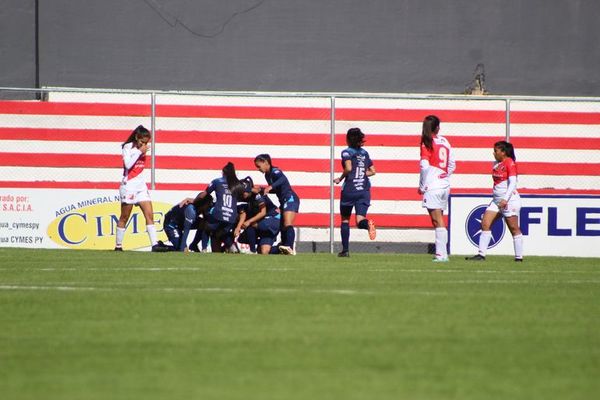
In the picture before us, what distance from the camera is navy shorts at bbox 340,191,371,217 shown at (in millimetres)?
18562

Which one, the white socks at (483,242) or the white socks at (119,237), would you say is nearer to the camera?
the white socks at (483,242)

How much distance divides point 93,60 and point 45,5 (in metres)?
1.48

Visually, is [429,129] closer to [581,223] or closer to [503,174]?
[503,174]

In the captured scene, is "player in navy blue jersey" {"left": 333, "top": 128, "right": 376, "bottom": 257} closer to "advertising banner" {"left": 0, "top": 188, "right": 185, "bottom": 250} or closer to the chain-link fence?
"advertising banner" {"left": 0, "top": 188, "right": 185, "bottom": 250}

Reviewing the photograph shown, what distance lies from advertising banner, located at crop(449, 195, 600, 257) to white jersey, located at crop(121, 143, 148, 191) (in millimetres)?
5103

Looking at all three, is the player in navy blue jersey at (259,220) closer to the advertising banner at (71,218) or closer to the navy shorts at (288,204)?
the navy shorts at (288,204)

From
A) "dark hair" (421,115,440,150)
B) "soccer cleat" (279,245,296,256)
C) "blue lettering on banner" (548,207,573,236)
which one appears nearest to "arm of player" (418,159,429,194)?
"dark hair" (421,115,440,150)

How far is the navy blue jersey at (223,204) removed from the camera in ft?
63.5

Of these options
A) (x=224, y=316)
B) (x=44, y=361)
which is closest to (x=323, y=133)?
(x=224, y=316)

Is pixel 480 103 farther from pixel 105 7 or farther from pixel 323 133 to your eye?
pixel 105 7

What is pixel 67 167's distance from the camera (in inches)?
973

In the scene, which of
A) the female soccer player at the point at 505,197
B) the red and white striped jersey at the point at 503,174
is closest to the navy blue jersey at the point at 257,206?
the female soccer player at the point at 505,197

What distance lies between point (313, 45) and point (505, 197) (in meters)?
9.98

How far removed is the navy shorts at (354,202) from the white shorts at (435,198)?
162 centimetres
